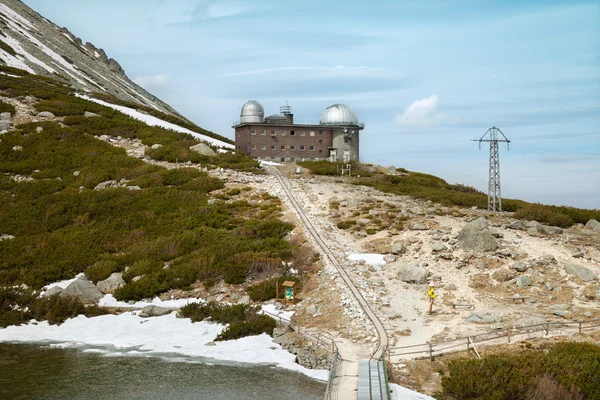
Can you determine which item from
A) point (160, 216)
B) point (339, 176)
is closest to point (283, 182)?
point (339, 176)

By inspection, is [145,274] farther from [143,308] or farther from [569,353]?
[569,353]

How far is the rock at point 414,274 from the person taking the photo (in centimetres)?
2667

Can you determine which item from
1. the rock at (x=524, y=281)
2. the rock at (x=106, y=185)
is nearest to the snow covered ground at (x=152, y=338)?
the rock at (x=524, y=281)

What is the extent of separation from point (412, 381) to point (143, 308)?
551 inches

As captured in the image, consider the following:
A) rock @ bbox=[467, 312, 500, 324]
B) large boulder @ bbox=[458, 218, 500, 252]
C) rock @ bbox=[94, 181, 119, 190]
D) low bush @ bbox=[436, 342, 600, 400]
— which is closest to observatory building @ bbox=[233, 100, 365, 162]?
rock @ bbox=[94, 181, 119, 190]

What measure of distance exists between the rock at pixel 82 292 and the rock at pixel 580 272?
24.1 m

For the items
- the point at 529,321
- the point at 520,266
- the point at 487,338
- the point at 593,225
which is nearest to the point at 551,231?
the point at 593,225

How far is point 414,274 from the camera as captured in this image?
26844 millimetres

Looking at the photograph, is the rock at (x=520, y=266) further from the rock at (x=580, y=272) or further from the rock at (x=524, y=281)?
the rock at (x=580, y=272)

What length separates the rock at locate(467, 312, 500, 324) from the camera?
2166 centimetres

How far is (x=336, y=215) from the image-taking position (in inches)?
1435

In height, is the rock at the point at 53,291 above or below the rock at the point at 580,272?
below

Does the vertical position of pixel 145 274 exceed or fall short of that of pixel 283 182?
it falls short

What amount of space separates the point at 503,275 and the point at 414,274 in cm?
443
